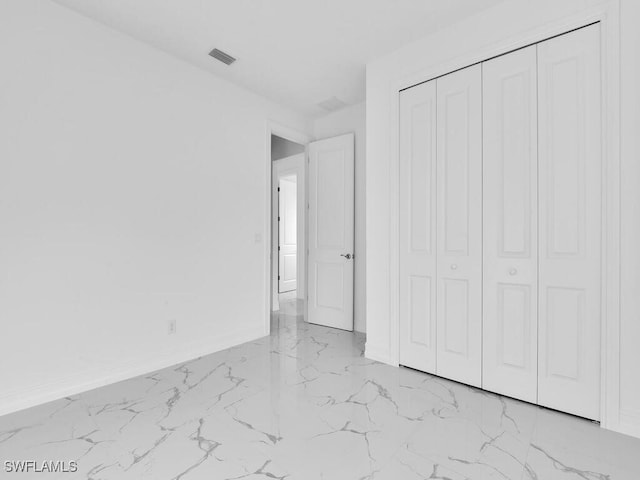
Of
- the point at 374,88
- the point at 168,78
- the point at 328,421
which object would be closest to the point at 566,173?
the point at 374,88

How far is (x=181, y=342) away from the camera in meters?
2.94

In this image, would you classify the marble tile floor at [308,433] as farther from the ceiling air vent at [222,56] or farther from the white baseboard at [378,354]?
the ceiling air vent at [222,56]

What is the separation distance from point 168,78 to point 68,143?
1.02 meters

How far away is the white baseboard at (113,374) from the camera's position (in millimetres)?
2064

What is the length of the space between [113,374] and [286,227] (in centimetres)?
458

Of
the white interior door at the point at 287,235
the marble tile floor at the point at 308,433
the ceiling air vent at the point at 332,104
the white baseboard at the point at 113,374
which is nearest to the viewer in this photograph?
the marble tile floor at the point at 308,433

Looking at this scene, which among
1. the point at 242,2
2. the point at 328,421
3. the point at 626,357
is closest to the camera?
the point at 626,357

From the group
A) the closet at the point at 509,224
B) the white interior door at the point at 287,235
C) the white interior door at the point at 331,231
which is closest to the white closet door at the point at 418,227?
the closet at the point at 509,224

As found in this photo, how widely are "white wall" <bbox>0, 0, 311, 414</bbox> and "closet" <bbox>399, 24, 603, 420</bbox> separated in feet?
5.82

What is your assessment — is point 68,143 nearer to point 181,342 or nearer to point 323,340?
point 181,342

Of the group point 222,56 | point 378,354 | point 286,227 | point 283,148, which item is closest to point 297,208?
point 283,148

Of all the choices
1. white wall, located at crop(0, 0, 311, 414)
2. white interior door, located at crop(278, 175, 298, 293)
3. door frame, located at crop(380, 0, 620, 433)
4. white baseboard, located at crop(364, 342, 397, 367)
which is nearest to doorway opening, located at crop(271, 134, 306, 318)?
white interior door, located at crop(278, 175, 298, 293)

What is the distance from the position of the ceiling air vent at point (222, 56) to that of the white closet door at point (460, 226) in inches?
70.7

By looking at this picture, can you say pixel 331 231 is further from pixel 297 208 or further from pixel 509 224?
pixel 509 224
